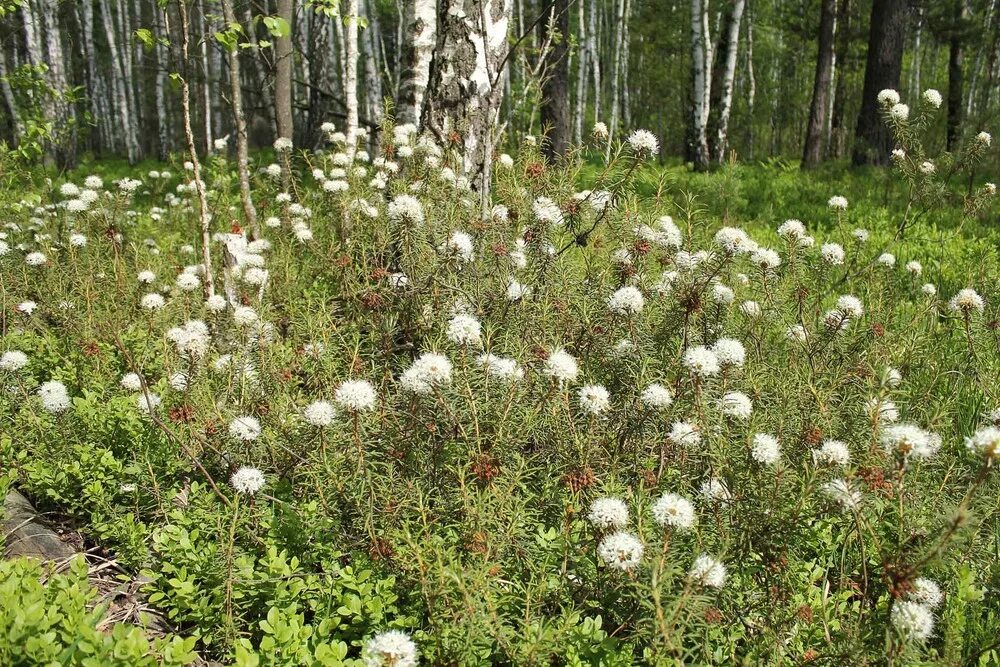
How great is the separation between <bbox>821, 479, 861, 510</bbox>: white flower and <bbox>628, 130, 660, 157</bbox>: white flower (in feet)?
5.43

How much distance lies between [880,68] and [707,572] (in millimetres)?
11385

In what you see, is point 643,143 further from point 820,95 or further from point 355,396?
point 820,95

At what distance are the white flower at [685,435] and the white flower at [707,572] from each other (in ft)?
1.42

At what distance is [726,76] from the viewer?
12.5 meters

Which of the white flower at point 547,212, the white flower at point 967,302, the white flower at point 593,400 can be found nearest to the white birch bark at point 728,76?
the white flower at point 967,302

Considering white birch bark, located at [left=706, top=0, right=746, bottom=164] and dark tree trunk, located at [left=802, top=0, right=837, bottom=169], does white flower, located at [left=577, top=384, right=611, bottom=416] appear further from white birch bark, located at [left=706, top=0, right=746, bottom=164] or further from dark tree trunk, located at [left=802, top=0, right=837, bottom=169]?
dark tree trunk, located at [left=802, top=0, right=837, bottom=169]

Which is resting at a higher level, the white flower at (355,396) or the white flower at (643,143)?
the white flower at (643,143)

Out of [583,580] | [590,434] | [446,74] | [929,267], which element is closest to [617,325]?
[590,434]

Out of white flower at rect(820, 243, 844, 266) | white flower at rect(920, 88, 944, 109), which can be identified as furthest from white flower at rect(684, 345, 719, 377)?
white flower at rect(920, 88, 944, 109)

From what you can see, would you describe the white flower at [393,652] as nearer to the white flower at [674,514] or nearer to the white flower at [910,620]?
the white flower at [674,514]

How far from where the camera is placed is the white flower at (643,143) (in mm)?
2990

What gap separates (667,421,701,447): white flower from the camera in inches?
89.6

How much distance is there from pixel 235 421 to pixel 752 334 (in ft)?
8.36

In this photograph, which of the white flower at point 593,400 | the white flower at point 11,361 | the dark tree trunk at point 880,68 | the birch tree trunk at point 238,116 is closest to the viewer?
Result: the white flower at point 593,400
